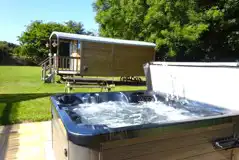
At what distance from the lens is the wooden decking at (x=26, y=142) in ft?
9.12

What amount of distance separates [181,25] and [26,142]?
954 cm

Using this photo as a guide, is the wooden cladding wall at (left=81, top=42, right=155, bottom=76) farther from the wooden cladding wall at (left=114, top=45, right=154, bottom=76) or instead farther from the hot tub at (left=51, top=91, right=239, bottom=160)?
the hot tub at (left=51, top=91, right=239, bottom=160)

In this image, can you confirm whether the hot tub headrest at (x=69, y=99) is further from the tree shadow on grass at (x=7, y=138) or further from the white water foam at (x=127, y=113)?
the tree shadow on grass at (x=7, y=138)

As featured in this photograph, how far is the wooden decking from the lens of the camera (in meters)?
2.78

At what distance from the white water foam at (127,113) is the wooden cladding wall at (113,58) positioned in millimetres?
6428

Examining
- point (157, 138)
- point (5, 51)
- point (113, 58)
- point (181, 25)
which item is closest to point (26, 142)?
point (157, 138)

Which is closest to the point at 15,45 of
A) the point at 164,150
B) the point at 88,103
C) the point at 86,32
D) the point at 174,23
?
the point at 86,32

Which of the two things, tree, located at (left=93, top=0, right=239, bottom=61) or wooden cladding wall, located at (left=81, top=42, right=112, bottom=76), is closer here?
wooden cladding wall, located at (left=81, top=42, right=112, bottom=76)

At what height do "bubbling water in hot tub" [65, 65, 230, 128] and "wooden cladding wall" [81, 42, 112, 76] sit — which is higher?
"wooden cladding wall" [81, 42, 112, 76]

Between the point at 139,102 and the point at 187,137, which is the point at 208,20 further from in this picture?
the point at 187,137

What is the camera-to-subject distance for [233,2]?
10.4 meters

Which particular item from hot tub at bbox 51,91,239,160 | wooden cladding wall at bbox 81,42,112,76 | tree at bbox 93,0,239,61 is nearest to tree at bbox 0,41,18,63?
tree at bbox 93,0,239,61

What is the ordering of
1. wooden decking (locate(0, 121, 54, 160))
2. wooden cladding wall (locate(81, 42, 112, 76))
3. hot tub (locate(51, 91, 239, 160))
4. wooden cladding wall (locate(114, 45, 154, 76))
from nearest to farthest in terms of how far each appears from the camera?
1. hot tub (locate(51, 91, 239, 160))
2. wooden decking (locate(0, 121, 54, 160))
3. wooden cladding wall (locate(81, 42, 112, 76))
4. wooden cladding wall (locate(114, 45, 154, 76))

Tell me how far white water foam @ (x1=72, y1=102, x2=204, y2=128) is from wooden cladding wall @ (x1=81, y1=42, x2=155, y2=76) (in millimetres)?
6428
